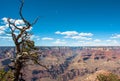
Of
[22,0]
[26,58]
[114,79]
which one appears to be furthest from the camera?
[114,79]

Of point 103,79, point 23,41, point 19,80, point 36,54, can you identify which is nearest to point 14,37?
point 23,41

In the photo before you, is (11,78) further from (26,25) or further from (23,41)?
(26,25)

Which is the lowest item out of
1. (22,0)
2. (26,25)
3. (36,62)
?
(36,62)

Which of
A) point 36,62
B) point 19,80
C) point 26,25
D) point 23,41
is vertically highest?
point 26,25

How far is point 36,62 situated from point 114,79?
49.2 meters

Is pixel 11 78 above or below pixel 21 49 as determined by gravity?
below

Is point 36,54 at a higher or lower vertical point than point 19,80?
higher

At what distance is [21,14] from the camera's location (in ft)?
63.7

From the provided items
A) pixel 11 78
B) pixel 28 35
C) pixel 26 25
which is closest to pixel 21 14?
pixel 26 25

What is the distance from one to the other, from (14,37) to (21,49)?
1336 mm

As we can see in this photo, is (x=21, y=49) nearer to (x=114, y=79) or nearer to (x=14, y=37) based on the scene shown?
(x=14, y=37)

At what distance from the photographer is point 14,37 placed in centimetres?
1902

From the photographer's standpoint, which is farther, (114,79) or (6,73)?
(114,79)

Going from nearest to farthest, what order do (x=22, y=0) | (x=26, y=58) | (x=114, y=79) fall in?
1. (x=26, y=58)
2. (x=22, y=0)
3. (x=114, y=79)
